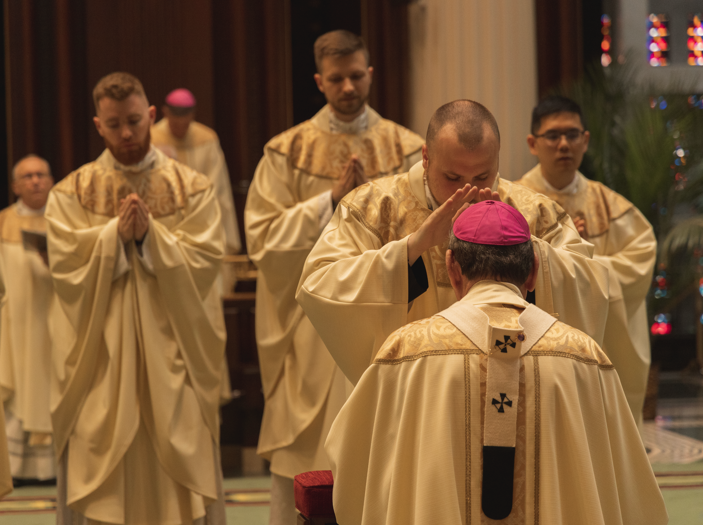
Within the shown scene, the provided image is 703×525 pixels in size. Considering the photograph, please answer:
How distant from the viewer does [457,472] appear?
7.77ft

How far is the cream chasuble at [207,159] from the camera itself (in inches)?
326

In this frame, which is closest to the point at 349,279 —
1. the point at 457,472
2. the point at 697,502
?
the point at 457,472

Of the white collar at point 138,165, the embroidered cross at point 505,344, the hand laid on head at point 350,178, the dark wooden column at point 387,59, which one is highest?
the dark wooden column at point 387,59

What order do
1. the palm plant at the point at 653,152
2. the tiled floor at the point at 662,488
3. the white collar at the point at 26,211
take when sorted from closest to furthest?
the tiled floor at the point at 662,488, the white collar at the point at 26,211, the palm plant at the point at 653,152

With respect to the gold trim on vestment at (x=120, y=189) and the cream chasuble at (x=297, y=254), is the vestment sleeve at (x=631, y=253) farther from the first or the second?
the gold trim on vestment at (x=120, y=189)

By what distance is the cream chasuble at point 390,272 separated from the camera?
3.09 m

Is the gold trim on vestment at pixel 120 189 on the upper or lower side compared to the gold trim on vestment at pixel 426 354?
upper

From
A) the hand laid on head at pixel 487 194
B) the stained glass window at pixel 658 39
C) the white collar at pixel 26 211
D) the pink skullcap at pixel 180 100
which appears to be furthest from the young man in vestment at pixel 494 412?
the stained glass window at pixel 658 39

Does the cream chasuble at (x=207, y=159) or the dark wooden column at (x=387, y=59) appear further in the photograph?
the dark wooden column at (x=387, y=59)

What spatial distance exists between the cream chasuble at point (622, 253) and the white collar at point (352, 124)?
86 cm

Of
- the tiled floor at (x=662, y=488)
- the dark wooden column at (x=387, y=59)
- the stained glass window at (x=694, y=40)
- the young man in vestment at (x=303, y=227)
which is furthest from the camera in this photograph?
the stained glass window at (x=694, y=40)

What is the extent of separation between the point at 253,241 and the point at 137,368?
0.89 m

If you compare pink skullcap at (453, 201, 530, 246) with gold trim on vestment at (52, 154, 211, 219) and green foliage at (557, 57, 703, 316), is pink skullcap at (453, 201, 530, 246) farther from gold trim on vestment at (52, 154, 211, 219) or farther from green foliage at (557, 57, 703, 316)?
green foliage at (557, 57, 703, 316)

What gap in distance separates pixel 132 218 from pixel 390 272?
1.79 metres
